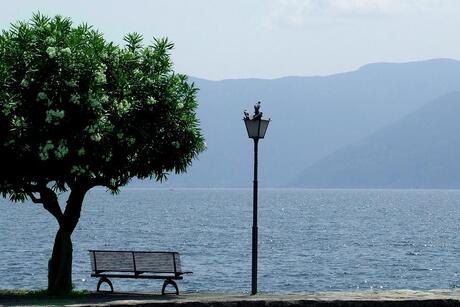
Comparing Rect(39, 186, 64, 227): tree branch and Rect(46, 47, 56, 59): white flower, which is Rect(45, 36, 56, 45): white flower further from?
Rect(39, 186, 64, 227): tree branch

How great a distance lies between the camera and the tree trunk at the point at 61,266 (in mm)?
26312

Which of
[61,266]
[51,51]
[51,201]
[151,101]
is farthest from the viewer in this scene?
[51,201]

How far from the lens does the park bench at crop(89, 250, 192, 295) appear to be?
83.1 feet

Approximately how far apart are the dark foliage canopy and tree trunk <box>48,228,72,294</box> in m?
1.59

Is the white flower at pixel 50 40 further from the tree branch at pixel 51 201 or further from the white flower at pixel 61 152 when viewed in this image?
the tree branch at pixel 51 201

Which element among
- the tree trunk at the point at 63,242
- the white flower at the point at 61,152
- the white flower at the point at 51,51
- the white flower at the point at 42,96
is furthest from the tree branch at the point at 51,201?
the white flower at the point at 51,51

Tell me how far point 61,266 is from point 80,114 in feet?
15.1

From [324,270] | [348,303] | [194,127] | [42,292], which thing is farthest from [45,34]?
[324,270]

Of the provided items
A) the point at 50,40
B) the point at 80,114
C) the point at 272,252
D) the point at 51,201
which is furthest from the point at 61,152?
the point at 272,252

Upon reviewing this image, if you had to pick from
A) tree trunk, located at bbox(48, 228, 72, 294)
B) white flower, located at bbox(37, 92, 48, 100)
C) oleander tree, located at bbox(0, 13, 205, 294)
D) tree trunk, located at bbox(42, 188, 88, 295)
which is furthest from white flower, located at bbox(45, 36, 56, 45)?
tree trunk, located at bbox(48, 228, 72, 294)

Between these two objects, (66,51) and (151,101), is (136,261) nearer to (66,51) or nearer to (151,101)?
(151,101)

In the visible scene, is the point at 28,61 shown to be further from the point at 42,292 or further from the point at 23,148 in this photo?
the point at 42,292

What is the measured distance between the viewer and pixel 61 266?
86.8 ft

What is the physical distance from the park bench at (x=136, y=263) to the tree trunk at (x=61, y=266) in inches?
34.6
